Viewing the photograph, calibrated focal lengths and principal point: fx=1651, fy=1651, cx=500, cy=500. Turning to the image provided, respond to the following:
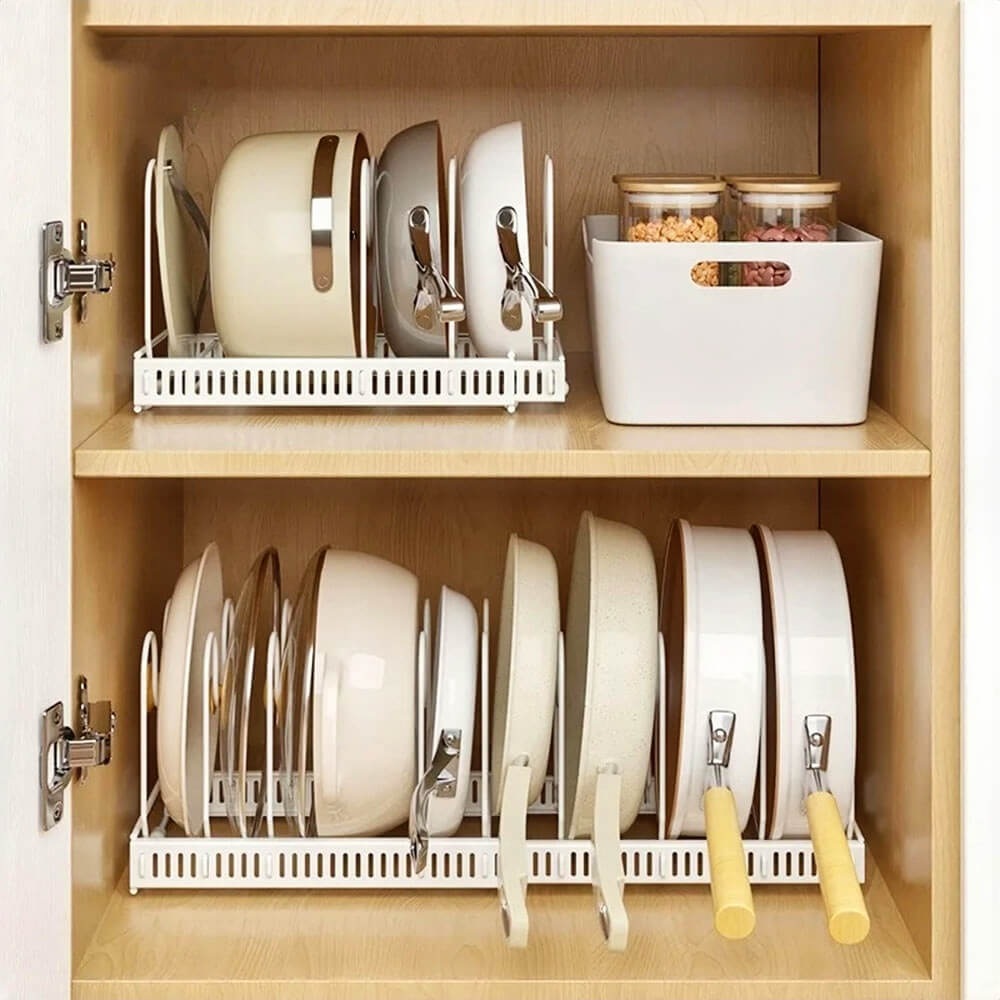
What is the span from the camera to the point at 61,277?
103 cm

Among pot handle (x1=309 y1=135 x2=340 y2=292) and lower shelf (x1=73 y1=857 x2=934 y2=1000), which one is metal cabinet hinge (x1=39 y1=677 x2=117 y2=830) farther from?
pot handle (x1=309 y1=135 x2=340 y2=292)

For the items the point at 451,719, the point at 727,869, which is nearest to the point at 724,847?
the point at 727,869

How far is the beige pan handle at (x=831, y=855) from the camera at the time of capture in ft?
3.32

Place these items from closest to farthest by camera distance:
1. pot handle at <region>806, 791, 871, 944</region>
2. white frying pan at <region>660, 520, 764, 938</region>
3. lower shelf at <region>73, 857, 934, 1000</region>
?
pot handle at <region>806, 791, 871, 944</region>, lower shelf at <region>73, 857, 934, 1000</region>, white frying pan at <region>660, 520, 764, 938</region>

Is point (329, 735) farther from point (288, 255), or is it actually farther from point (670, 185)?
point (670, 185)

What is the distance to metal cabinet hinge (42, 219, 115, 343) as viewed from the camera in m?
1.01

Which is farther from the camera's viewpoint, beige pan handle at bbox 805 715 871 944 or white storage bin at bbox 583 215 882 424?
white storage bin at bbox 583 215 882 424

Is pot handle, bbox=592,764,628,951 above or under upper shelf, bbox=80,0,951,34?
under

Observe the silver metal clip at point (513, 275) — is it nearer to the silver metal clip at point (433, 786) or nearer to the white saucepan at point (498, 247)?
the white saucepan at point (498, 247)

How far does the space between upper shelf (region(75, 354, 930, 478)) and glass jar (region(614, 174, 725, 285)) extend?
0.46 ft

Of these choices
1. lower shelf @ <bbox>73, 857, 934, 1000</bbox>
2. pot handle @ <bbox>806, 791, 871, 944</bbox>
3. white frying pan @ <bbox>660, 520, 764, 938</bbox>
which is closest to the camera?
pot handle @ <bbox>806, 791, 871, 944</bbox>

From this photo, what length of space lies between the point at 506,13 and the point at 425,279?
24cm

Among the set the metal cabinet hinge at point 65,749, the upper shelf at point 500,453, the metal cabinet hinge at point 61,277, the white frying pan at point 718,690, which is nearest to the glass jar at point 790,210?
the upper shelf at point 500,453

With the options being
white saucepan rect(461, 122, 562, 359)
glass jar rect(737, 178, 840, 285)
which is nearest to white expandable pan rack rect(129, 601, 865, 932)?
white saucepan rect(461, 122, 562, 359)
